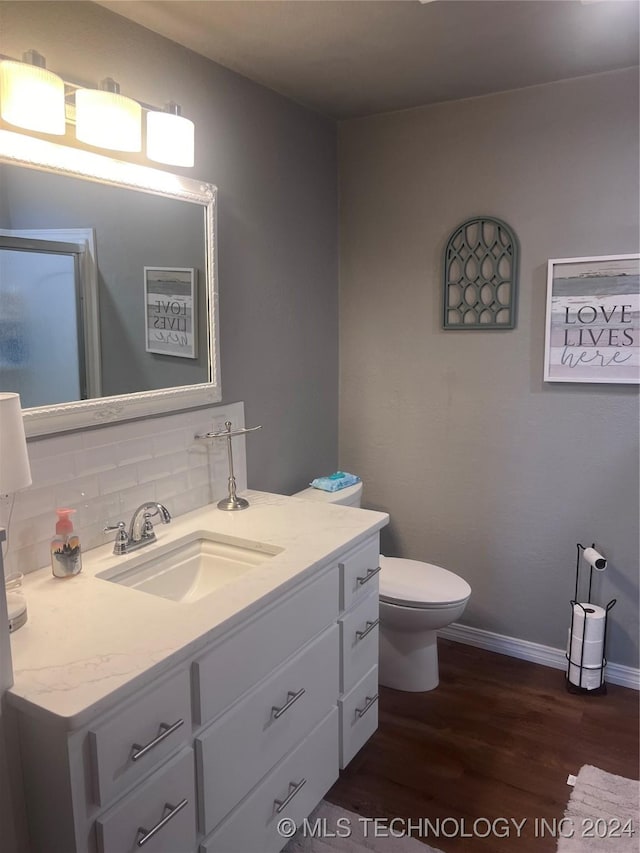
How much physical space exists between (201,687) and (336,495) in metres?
1.39

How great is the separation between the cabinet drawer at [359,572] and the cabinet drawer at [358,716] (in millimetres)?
296

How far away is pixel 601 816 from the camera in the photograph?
1922 millimetres

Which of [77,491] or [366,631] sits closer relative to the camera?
[77,491]

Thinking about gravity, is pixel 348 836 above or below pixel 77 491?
below

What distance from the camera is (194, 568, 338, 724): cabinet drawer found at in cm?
137

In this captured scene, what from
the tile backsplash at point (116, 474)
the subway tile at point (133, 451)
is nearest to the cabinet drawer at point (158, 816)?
the tile backsplash at point (116, 474)

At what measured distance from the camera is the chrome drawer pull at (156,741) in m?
1.20

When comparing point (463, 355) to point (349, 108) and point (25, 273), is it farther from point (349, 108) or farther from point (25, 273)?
point (25, 273)

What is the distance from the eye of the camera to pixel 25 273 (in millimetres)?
1552

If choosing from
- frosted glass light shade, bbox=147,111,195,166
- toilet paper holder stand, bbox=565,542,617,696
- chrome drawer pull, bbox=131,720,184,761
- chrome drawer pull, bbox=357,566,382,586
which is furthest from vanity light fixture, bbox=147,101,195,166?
toilet paper holder stand, bbox=565,542,617,696

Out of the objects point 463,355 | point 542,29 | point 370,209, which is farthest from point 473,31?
point 463,355

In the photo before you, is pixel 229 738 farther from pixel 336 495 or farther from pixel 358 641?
pixel 336 495

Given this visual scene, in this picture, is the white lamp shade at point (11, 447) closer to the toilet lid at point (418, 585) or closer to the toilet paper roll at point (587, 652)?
the toilet lid at point (418, 585)

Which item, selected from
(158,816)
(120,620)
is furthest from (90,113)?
(158,816)
